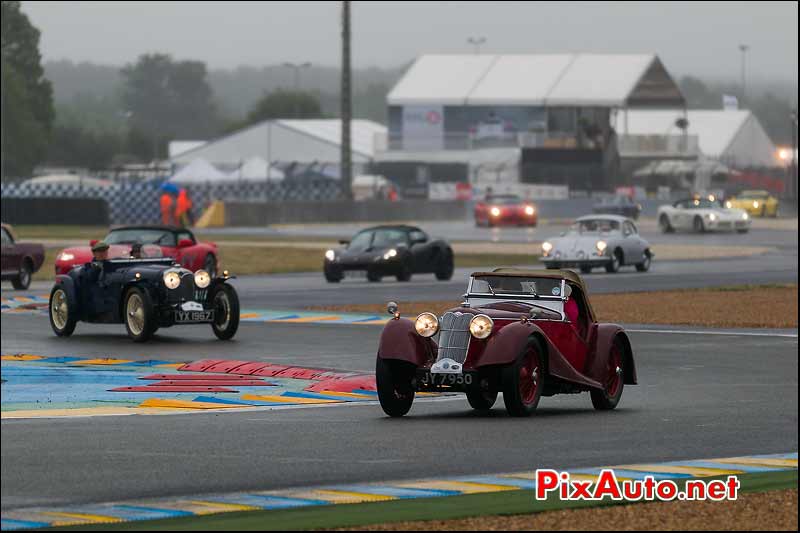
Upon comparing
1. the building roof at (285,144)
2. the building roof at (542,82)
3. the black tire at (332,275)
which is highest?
the building roof at (542,82)

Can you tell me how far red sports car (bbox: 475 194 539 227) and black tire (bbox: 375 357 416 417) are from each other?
59.7 m

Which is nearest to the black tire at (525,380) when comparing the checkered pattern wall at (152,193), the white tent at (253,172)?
the checkered pattern wall at (152,193)

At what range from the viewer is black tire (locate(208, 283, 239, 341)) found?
2261cm

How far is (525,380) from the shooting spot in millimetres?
13516

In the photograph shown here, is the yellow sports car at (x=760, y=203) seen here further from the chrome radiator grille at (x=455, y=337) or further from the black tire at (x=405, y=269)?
the chrome radiator grille at (x=455, y=337)

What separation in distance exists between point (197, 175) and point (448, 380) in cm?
7559

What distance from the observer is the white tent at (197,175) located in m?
86.8

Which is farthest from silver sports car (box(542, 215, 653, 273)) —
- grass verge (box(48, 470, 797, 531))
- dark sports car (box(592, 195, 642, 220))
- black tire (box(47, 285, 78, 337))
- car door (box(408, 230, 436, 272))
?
dark sports car (box(592, 195, 642, 220))

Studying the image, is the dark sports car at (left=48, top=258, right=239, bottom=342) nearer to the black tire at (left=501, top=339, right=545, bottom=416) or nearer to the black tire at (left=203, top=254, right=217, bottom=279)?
the black tire at (left=501, top=339, right=545, bottom=416)

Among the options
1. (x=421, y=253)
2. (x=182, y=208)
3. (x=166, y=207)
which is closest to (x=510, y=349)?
(x=421, y=253)

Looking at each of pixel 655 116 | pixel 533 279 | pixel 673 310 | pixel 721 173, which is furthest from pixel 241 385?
pixel 655 116

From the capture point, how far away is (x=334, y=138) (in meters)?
137

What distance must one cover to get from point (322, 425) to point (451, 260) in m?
24.4

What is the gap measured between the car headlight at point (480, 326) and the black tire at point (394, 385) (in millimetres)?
559
